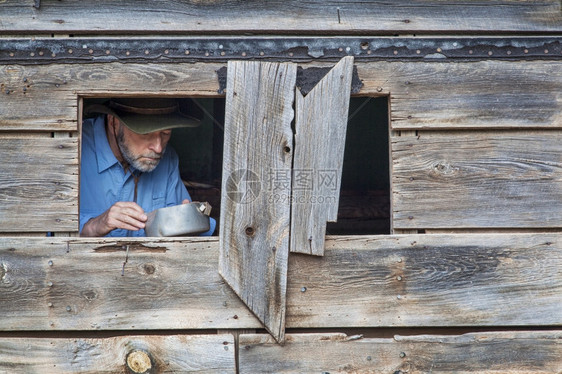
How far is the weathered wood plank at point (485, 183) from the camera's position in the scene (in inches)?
97.3

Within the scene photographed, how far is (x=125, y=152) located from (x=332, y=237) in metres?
1.34

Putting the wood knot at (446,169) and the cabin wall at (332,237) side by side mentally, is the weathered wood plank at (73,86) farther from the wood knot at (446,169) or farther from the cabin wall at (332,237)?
the wood knot at (446,169)

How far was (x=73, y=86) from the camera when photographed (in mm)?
2453

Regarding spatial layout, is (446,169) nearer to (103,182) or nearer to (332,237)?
(332,237)

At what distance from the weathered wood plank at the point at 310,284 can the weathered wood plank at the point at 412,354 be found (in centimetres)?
7

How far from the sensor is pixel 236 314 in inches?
→ 97.6

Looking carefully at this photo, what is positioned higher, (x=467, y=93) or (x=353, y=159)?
(x=467, y=93)

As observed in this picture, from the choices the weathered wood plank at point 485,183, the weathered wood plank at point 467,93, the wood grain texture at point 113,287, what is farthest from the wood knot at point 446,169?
the wood grain texture at point 113,287

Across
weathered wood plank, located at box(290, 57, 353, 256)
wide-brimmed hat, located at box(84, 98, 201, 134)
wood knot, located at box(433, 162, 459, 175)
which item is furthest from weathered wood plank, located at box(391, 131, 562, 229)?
wide-brimmed hat, located at box(84, 98, 201, 134)

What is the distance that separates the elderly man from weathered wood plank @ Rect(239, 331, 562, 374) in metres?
0.89

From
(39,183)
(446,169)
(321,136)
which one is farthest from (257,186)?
(39,183)

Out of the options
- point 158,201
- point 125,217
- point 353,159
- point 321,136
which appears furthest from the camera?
point 353,159

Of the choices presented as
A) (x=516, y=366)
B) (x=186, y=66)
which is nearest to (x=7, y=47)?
(x=186, y=66)

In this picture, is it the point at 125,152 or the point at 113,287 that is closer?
the point at 113,287
